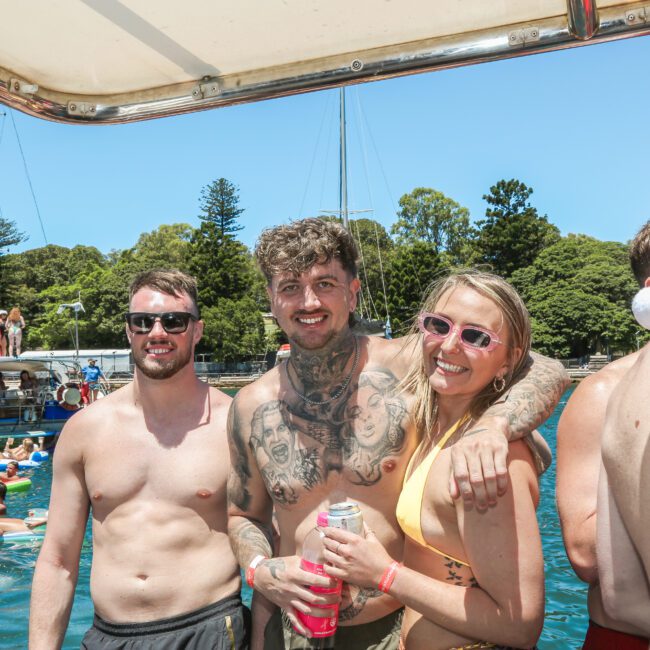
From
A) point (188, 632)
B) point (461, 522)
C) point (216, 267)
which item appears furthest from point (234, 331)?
point (461, 522)

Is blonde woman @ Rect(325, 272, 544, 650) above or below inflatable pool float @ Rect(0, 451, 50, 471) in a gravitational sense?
above

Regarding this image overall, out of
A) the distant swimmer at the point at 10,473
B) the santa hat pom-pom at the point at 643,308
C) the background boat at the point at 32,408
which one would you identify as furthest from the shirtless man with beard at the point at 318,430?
the background boat at the point at 32,408

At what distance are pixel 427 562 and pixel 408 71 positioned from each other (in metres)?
1.60

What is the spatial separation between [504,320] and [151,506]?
72.6 inches

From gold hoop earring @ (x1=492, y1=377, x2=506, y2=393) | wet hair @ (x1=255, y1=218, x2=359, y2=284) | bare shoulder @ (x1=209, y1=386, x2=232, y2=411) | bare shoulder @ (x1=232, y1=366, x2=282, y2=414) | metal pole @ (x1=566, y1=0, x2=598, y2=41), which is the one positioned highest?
metal pole @ (x1=566, y1=0, x2=598, y2=41)

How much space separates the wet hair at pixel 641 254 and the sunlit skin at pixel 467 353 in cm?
46

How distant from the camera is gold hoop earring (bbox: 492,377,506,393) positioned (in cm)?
232

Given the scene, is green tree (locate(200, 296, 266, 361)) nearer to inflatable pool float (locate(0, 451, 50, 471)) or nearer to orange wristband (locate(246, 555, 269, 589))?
inflatable pool float (locate(0, 451, 50, 471))

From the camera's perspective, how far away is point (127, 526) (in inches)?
122

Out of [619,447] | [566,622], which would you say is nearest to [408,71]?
[619,447]

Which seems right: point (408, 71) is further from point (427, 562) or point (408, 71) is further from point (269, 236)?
point (427, 562)

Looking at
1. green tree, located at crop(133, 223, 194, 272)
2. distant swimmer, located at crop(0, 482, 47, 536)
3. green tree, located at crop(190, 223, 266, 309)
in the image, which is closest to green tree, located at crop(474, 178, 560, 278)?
green tree, located at crop(190, 223, 266, 309)

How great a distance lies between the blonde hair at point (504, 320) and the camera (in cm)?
228

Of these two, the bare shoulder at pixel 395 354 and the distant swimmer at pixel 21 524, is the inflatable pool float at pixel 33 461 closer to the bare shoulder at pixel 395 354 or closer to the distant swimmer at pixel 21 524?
the distant swimmer at pixel 21 524
